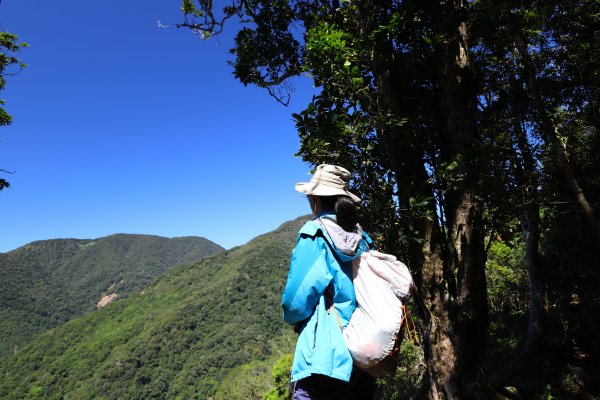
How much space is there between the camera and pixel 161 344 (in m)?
96.6

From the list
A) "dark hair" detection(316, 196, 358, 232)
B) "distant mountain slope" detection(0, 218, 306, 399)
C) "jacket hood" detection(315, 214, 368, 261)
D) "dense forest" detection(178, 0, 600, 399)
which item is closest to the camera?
"jacket hood" detection(315, 214, 368, 261)

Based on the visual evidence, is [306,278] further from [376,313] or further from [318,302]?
[376,313]

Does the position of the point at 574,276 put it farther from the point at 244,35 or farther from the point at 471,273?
the point at 244,35

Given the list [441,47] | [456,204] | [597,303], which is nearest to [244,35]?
[441,47]

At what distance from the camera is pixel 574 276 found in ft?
29.7

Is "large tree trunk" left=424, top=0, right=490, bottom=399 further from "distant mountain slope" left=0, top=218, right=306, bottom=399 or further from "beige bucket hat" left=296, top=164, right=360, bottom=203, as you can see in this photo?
"distant mountain slope" left=0, top=218, right=306, bottom=399

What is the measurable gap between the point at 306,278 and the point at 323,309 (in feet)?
0.56

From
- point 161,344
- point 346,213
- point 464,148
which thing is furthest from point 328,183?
point 161,344

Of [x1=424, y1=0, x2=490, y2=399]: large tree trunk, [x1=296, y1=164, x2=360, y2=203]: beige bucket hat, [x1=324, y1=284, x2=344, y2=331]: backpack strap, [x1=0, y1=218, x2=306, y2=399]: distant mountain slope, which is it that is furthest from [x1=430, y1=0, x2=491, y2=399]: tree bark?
[x1=0, y1=218, x2=306, y2=399]: distant mountain slope

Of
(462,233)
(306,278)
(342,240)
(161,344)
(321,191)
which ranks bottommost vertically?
(161,344)

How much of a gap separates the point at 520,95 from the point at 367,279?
572 centimetres

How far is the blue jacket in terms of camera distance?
1510mm

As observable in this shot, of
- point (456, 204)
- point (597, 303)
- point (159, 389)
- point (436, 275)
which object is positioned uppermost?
point (456, 204)

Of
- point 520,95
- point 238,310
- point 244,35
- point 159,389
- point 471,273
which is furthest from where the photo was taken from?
point 238,310
